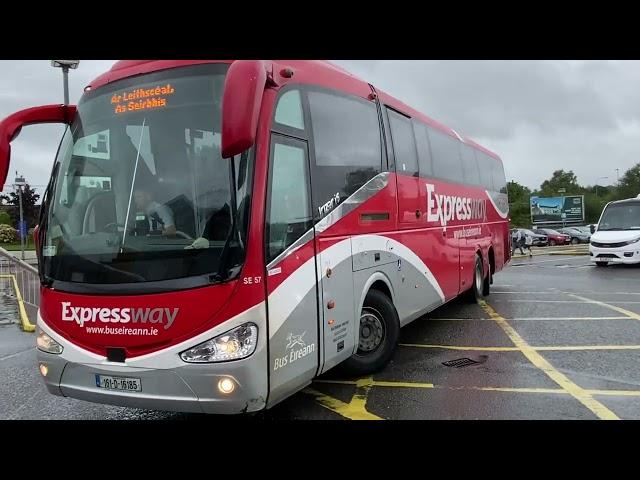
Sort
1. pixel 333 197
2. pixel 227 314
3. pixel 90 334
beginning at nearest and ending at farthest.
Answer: pixel 227 314 → pixel 90 334 → pixel 333 197

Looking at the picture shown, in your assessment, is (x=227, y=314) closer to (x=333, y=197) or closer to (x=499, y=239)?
(x=333, y=197)

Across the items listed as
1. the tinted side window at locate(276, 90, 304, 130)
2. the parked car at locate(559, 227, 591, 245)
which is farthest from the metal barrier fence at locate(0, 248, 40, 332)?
the parked car at locate(559, 227, 591, 245)

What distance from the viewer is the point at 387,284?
20.7ft

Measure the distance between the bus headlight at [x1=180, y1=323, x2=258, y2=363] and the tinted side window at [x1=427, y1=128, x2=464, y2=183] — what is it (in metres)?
5.39

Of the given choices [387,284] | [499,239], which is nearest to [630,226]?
[499,239]

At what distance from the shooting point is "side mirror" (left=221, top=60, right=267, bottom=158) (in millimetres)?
3336

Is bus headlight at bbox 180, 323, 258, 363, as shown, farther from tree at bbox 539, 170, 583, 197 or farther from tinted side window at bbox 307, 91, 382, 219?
tree at bbox 539, 170, 583, 197

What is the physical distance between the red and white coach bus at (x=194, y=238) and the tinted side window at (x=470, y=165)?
225 inches

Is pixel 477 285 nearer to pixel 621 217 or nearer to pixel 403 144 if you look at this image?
pixel 403 144

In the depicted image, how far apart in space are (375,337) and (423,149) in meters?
3.18

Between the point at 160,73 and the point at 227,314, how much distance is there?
204cm

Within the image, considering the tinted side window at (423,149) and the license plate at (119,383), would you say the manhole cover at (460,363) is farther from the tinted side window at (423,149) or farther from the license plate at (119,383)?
the license plate at (119,383)
